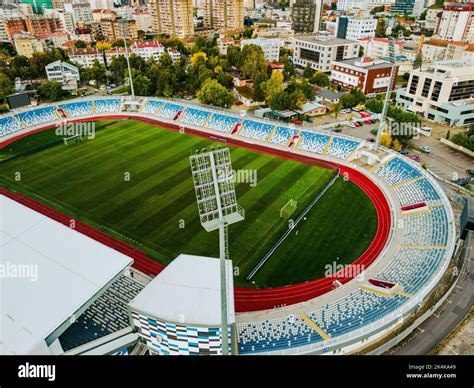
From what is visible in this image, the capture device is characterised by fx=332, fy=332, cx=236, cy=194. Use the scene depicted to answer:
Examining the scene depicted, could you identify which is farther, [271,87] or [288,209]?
[271,87]

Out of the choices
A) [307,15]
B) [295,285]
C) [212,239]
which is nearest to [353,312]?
[295,285]

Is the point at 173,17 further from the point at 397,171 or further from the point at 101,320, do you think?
the point at 101,320

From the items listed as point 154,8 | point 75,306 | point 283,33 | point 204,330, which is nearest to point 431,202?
point 204,330

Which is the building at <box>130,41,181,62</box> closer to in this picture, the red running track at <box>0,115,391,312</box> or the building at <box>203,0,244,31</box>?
the building at <box>203,0,244,31</box>

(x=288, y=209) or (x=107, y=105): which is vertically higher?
(x=107, y=105)

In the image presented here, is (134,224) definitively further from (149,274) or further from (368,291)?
(368,291)

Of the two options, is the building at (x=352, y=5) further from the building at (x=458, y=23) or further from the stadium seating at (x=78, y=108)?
the stadium seating at (x=78, y=108)
